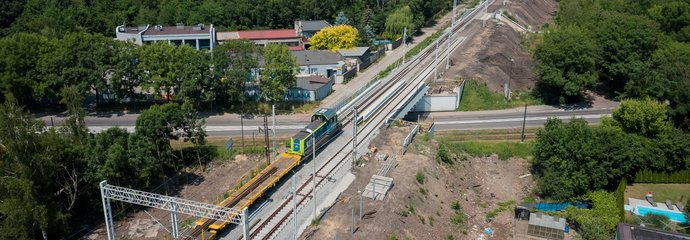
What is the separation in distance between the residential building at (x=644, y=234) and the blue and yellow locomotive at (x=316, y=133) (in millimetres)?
24399

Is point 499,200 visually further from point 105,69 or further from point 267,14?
point 267,14

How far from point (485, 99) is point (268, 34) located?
146 feet

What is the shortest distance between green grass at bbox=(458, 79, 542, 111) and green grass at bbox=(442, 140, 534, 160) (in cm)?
1157

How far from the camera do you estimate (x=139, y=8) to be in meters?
107

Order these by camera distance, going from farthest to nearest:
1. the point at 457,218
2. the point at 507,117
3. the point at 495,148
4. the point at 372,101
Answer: the point at 507,117, the point at 372,101, the point at 495,148, the point at 457,218

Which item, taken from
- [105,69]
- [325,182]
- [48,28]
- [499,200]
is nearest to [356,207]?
[325,182]

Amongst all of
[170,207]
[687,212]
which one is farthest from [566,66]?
[170,207]

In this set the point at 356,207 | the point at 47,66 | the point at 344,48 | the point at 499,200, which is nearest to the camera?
the point at 356,207

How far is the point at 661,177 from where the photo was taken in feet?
172

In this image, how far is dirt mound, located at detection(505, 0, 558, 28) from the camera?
12293 centimetres

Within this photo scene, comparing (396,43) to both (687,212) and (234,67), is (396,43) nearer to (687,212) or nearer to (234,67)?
(234,67)

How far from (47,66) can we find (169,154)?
74.1 ft

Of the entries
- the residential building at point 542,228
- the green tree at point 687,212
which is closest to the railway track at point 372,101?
the residential building at point 542,228

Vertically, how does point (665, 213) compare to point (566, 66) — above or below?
below
